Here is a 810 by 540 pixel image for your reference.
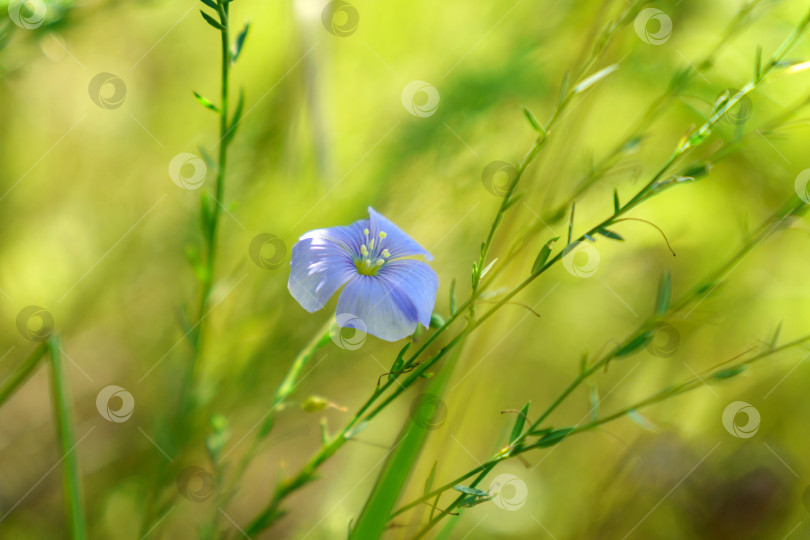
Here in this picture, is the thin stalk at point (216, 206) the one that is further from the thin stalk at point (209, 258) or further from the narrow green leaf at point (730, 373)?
the narrow green leaf at point (730, 373)

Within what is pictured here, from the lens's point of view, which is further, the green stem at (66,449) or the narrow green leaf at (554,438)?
the green stem at (66,449)

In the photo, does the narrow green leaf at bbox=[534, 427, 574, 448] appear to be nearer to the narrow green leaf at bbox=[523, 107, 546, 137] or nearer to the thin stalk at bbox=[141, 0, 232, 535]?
the narrow green leaf at bbox=[523, 107, 546, 137]

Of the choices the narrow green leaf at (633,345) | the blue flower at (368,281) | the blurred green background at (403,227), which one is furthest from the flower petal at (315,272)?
the blurred green background at (403,227)

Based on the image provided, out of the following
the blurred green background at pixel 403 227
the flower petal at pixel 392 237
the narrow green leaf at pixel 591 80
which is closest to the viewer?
the narrow green leaf at pixel 591 80

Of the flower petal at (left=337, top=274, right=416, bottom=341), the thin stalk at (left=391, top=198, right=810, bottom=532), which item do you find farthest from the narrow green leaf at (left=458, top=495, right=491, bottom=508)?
the flower petal at (left=337, top=274, right=416, bottom=341)

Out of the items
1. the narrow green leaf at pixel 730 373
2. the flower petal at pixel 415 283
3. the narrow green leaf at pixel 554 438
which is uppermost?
the narrow green leaf at pixel 730 373

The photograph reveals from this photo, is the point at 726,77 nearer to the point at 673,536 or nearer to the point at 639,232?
the point at 639,232

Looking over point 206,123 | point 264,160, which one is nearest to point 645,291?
point 264,160
